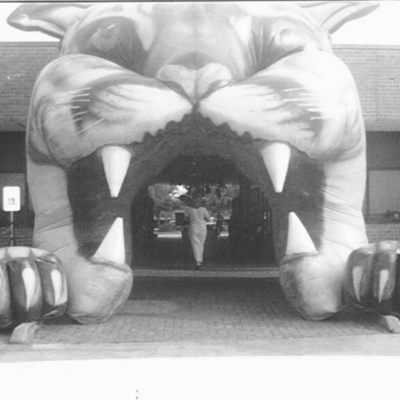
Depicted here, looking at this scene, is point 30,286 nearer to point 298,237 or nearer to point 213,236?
point 298,237

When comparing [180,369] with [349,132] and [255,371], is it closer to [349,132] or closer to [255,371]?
[255,371]

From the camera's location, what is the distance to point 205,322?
19.3ft

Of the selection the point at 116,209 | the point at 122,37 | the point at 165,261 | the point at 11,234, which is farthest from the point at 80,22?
the point at 165,261

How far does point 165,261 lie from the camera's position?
1136cm

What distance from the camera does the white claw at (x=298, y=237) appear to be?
533 centimetres

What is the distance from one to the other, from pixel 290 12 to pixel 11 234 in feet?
→ 14.5

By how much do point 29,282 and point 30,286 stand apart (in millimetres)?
28

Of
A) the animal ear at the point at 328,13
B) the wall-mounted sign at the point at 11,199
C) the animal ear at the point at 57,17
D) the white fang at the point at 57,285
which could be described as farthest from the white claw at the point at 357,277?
the wall-mounted sign at the point at 11,199

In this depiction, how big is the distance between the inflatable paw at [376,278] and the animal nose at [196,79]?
62.5 inches

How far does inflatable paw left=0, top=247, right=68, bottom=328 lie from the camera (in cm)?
490

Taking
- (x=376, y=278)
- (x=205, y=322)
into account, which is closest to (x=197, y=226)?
(x=205, y=322)

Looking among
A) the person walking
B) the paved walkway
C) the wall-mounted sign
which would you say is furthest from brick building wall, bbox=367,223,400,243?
the wall-mounted sign

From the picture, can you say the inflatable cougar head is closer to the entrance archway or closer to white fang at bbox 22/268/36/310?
white fang at bbox 22/268/36/310

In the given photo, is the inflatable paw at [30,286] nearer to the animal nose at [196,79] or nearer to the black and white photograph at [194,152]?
the black and white photograph at [194,152]
